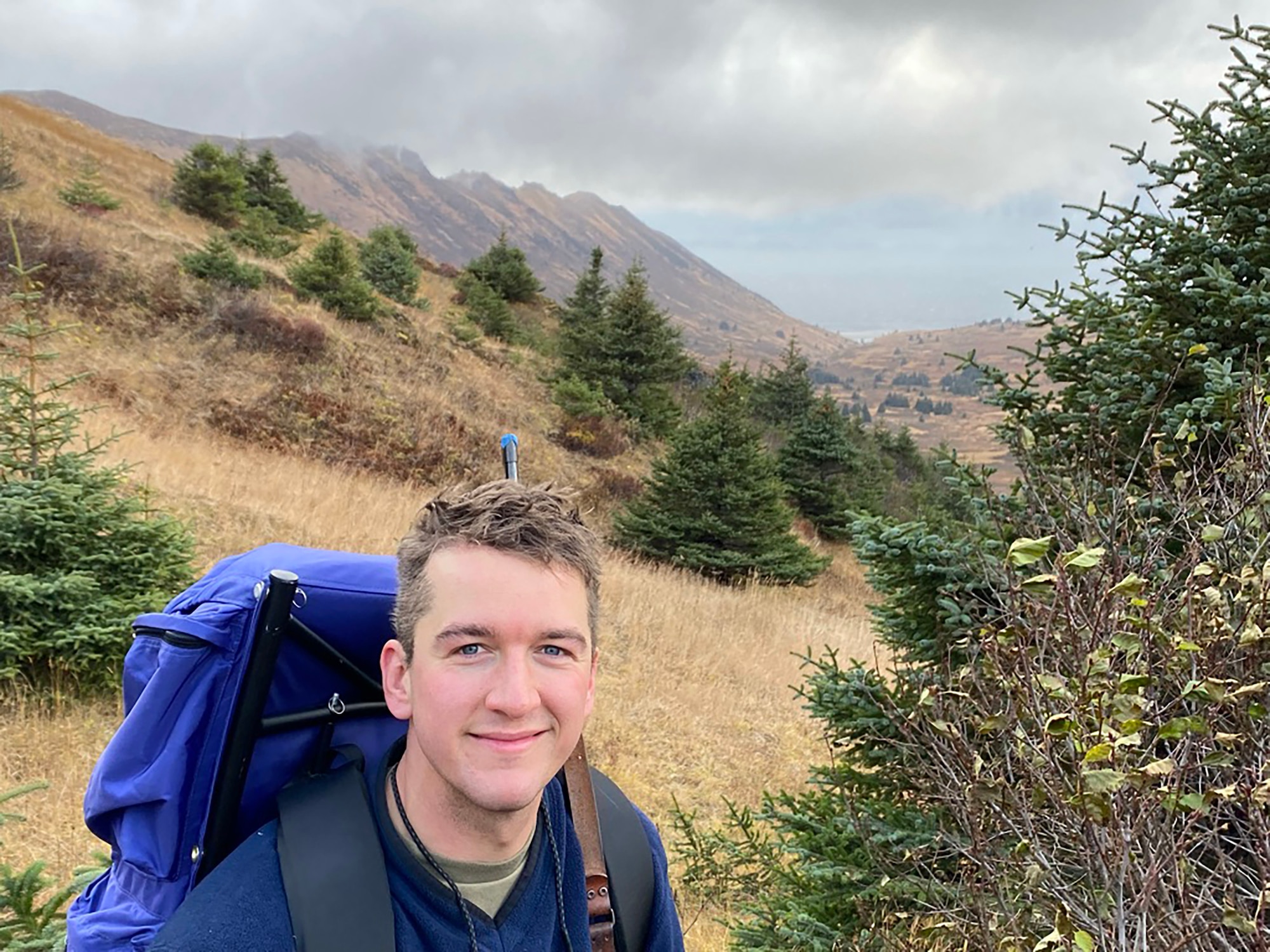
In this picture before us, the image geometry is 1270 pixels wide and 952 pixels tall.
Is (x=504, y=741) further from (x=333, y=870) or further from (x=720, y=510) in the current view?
(x=720, y=510)

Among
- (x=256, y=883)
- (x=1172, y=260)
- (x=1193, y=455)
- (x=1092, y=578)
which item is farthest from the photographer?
(x=1172, y=260)

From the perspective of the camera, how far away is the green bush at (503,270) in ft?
90.4

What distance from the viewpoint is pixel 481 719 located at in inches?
56.4

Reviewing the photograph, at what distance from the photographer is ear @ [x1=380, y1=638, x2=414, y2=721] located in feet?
4.99

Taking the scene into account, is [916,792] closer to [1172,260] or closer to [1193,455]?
[1193,455]

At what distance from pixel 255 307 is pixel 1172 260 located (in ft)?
57.3

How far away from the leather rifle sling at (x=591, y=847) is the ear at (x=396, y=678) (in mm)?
380

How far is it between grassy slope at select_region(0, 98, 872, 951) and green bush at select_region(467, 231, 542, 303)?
5859 mm

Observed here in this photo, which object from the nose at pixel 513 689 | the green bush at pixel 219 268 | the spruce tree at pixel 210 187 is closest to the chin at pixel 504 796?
the nose at pixel 513 689

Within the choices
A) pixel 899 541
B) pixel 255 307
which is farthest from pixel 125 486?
pixel 255 307

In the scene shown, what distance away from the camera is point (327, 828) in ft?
4.54

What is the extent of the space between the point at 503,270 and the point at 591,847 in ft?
90.2

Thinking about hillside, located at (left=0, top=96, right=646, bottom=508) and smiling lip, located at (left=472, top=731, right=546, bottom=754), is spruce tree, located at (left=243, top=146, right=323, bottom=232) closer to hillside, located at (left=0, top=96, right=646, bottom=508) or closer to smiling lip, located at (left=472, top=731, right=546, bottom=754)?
hillside, located at (left=0, top=96, right=646, bottom=508)

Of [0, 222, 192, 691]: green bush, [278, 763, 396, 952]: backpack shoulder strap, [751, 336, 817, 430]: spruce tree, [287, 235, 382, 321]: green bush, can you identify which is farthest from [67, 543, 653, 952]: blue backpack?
[751, 336, 817, 430]: spruce tree
